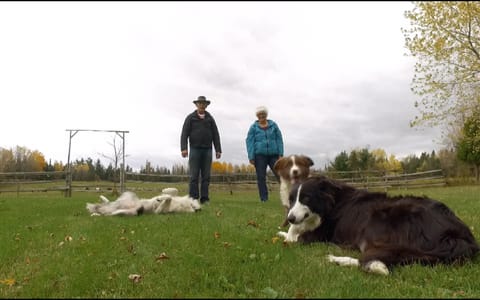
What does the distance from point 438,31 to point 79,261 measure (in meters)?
15.5

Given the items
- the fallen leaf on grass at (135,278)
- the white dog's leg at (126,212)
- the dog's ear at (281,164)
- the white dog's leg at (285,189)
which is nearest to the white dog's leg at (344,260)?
the fallen leaf on grass at (135,278)

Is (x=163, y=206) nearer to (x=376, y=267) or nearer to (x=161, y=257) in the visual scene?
(x=161, y=257)

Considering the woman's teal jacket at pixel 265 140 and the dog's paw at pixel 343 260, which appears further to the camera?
the woman's teal jacket at pixel 265 140

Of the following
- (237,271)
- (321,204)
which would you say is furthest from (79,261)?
(321,204)

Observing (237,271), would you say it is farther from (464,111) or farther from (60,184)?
(60,184)

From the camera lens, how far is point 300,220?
498cm

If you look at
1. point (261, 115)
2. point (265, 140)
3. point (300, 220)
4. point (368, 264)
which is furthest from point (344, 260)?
point (261, 115)

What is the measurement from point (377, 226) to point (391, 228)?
19cm

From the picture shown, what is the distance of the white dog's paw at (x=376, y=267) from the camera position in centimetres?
349

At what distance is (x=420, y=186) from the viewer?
32.7m

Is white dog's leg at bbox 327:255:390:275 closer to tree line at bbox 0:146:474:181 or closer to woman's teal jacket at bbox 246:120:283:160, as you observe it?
woman's teal jacket at bbox 246:120:283:160

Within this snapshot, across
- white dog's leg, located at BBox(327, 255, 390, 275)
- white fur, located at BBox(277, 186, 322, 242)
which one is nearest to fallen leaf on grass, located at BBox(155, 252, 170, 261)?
white fur, located at BBox(277, 186, 322, 242)

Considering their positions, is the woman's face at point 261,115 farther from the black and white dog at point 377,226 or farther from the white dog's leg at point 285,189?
the black and white dog at point 377,226

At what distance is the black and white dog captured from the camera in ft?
12.5
